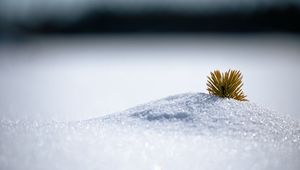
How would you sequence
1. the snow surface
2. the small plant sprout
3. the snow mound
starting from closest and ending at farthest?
the snow surface, the snow mound, the small plant sprout

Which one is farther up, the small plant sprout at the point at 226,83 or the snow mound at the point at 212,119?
the small plant sprout at the point at 226,83

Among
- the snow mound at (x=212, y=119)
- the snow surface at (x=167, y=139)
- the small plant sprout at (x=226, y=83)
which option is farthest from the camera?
the small plant sprout at (x=226, y=83)

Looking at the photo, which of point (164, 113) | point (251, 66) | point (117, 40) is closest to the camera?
point (164, 113)

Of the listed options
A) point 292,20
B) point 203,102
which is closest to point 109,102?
point 203,102

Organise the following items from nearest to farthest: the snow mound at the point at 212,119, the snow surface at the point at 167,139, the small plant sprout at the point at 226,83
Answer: the snow surface at the point at 167,139, the snow mound at the point at 212,119, the small plant sprout at the point at 226,83

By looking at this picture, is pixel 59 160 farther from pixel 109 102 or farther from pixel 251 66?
pixel 251 66
